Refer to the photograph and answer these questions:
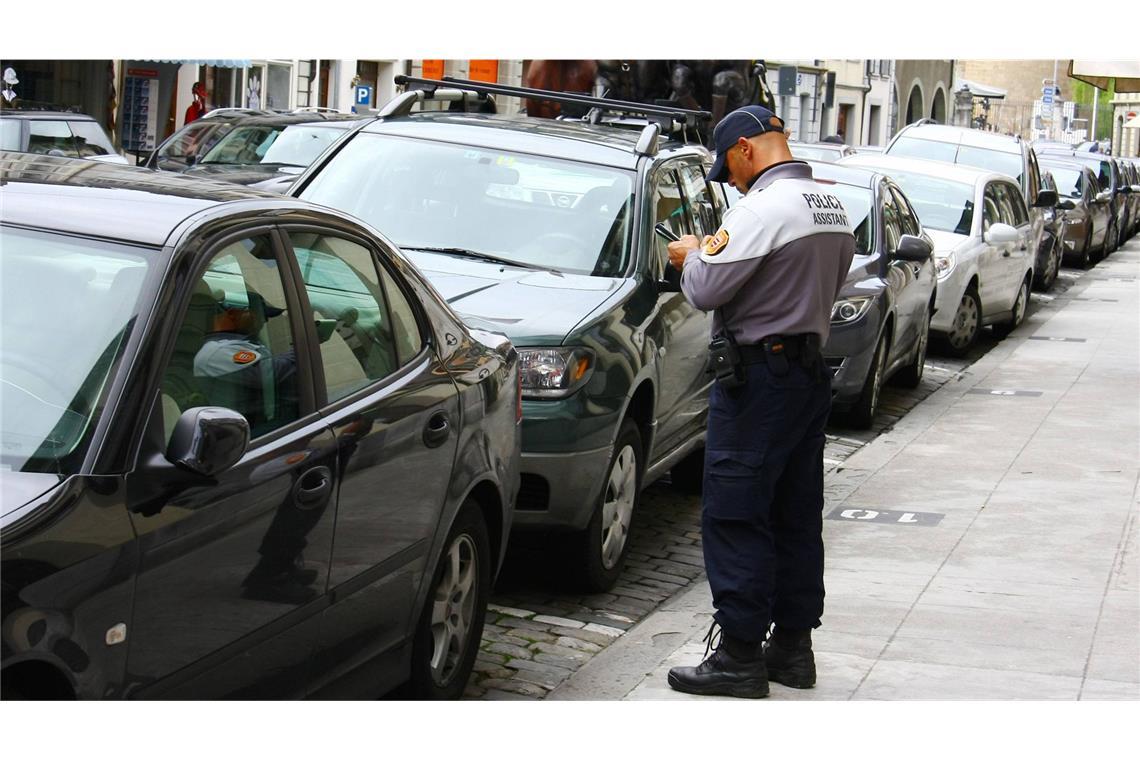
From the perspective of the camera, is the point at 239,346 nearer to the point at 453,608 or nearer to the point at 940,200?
the point at 453,608

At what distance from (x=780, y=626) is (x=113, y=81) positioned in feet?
89.2

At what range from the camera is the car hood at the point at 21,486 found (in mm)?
3208

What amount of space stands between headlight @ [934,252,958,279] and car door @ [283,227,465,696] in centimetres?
1089

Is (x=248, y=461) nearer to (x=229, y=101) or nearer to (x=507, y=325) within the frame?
(x=507, y=325)

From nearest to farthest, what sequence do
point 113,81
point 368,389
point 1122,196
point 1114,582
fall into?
point 368,389, point 1114,582, point 113,81, point 1122,196

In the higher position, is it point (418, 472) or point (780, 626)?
point (418, 472)

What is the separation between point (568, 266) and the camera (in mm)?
7578

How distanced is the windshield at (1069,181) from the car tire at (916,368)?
60.7ft

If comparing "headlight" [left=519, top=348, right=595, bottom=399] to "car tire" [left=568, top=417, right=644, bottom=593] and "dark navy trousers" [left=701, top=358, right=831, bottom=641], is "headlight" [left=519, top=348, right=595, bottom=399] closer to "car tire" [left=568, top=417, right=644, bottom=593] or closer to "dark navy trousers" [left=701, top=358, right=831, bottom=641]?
"car tire" [left=568, top=417, right=644, bottom=593]

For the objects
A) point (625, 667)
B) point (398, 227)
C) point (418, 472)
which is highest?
point (398, 227)

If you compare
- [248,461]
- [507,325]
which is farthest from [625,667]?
[248,461]

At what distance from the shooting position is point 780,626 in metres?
5.68

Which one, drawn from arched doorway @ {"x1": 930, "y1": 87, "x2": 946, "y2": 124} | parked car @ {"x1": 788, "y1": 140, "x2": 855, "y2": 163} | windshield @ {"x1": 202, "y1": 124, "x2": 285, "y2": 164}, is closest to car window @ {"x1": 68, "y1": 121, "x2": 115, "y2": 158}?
windshield @ {"x1": 202, "y1": 124, "x2": 285, "y2": 164}

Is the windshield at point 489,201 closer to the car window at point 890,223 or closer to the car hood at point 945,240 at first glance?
the car window at point 890,223
